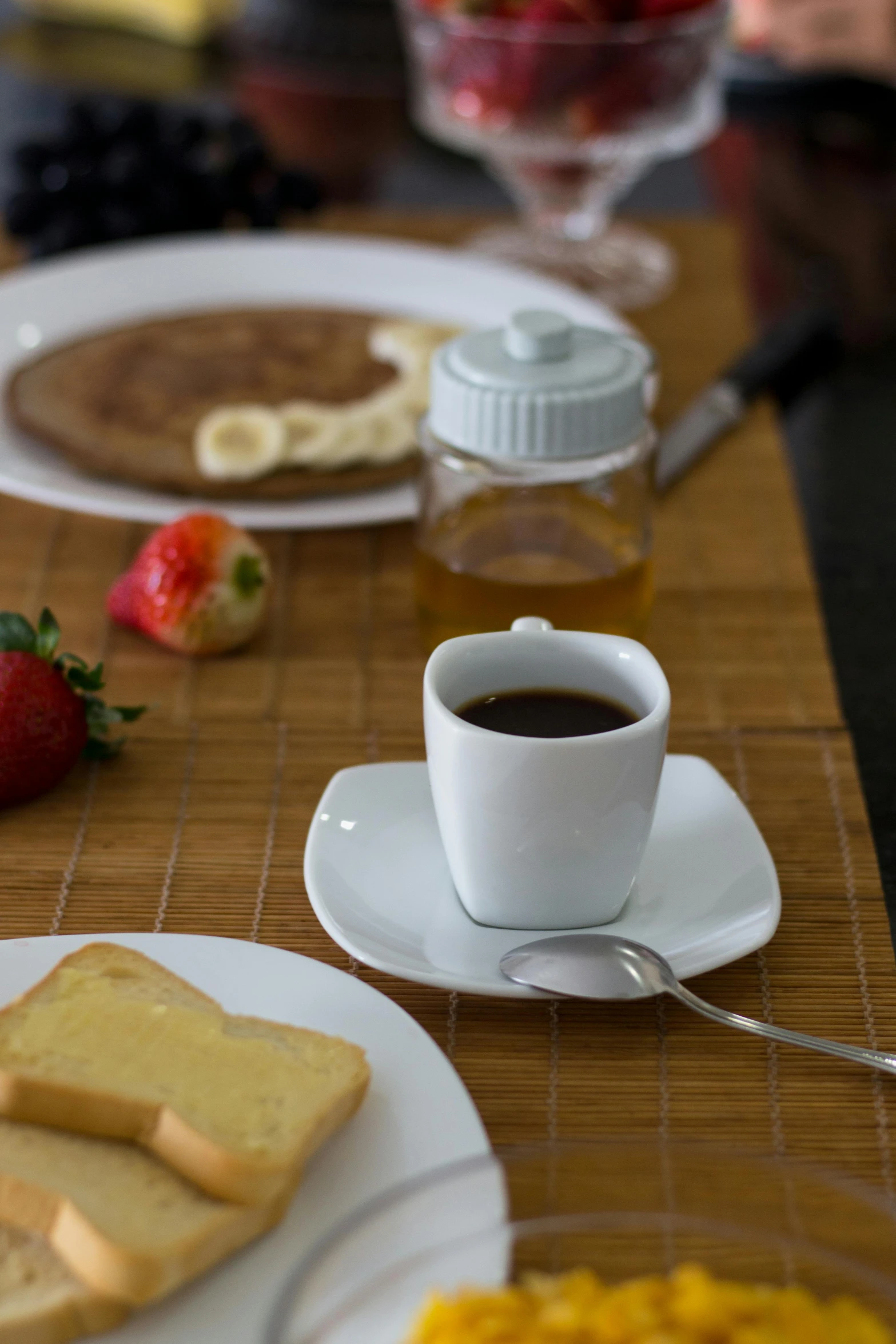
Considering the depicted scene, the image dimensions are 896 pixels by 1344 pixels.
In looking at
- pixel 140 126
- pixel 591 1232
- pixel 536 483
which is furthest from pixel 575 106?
pixel 591 1232

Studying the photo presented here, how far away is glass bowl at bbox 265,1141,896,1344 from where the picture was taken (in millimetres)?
499

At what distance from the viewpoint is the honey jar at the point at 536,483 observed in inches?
38.2

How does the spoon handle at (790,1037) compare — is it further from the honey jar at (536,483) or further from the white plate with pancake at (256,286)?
the white plate with pancake at (256,286)

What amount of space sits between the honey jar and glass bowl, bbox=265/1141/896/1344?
524 millimetres

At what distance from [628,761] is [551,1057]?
15 cm

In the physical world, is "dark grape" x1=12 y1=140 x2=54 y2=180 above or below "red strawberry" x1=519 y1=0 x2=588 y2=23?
below

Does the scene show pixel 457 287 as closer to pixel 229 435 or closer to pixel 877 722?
pixel 229 435

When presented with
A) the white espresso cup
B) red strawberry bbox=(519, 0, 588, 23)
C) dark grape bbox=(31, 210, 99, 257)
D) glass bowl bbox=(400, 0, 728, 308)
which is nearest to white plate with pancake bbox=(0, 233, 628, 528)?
dark grape bbox=(31, 210, 99, 257)

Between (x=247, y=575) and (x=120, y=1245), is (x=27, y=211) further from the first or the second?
(x=120, y=1245)

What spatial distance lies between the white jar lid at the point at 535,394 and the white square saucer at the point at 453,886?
0.78 ft

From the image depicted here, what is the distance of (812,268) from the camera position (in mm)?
1921

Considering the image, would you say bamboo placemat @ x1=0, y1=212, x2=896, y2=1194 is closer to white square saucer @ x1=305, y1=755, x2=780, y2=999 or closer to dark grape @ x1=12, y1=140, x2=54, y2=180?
white square saucer @ x1=305, y1=755, x2=780, y2=999

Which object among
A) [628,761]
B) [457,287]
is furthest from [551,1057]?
[457,287]

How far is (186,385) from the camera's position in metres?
1.33
